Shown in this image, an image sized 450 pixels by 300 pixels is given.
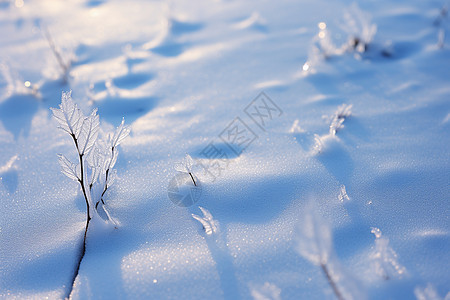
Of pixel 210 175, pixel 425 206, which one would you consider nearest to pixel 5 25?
pixel 210 175

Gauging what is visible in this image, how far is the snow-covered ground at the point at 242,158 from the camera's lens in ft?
4.26

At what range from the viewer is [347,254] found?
1.35m

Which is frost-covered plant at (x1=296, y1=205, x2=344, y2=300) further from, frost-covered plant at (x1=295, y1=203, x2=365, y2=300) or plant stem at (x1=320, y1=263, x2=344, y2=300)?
plant stem at (x1=320, y1=263, x2=344, y2=300)

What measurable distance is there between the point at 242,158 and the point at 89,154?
915 millimetres

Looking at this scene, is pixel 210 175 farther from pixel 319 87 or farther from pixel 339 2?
pixel 339 2

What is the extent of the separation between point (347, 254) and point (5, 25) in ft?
15.1

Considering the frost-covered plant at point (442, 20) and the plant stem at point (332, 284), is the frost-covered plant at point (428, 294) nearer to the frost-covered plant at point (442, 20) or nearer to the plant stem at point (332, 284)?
the plant stem at point (332, 284)

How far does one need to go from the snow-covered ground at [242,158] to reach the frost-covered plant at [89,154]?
0.35ft

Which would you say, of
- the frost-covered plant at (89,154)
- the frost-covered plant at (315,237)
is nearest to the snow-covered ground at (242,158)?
the frost-covered plant at (315,237)

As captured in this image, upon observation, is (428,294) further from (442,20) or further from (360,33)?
(442,20)

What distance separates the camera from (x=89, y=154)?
4.78ft

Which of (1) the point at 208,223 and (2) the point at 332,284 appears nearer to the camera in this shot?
(2) the point at 332,284

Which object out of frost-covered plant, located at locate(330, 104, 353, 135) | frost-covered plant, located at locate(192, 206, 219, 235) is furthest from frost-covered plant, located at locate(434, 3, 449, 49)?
frost-covered plant, located at locate(192, 206, 219, 235)

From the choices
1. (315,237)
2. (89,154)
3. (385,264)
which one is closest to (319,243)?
(315,237)
